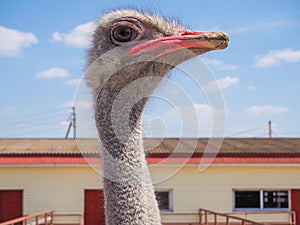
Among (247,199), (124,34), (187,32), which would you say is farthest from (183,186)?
(187,32)

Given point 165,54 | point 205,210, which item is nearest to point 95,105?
point 165,54

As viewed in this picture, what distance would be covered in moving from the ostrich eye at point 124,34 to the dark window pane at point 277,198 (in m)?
12.6

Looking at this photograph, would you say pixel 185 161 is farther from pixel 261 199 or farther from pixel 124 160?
pixel 124 160

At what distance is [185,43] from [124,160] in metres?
0.60

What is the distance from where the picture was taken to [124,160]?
2.62 metres

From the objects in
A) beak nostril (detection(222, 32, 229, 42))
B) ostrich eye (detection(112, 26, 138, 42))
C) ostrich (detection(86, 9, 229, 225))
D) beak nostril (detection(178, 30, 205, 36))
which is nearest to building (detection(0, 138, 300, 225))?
ostrich (detection(86, 9, 229, 225))

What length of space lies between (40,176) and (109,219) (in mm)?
11754

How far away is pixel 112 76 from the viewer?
9.09ft

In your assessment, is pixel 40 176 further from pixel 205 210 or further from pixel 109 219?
pixel 109 219

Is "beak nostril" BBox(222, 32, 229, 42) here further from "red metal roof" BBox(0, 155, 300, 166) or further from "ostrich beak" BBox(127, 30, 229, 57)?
"red metal roof" BBox(0, 155, 300, 166)

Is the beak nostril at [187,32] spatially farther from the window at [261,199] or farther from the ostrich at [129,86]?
the window at [261,199]

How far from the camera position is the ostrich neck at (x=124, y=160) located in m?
2.56

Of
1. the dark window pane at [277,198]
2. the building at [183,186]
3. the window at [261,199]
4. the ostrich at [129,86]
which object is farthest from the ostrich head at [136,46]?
the dark window pane at [277,198]

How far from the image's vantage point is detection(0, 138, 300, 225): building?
13.9 m
